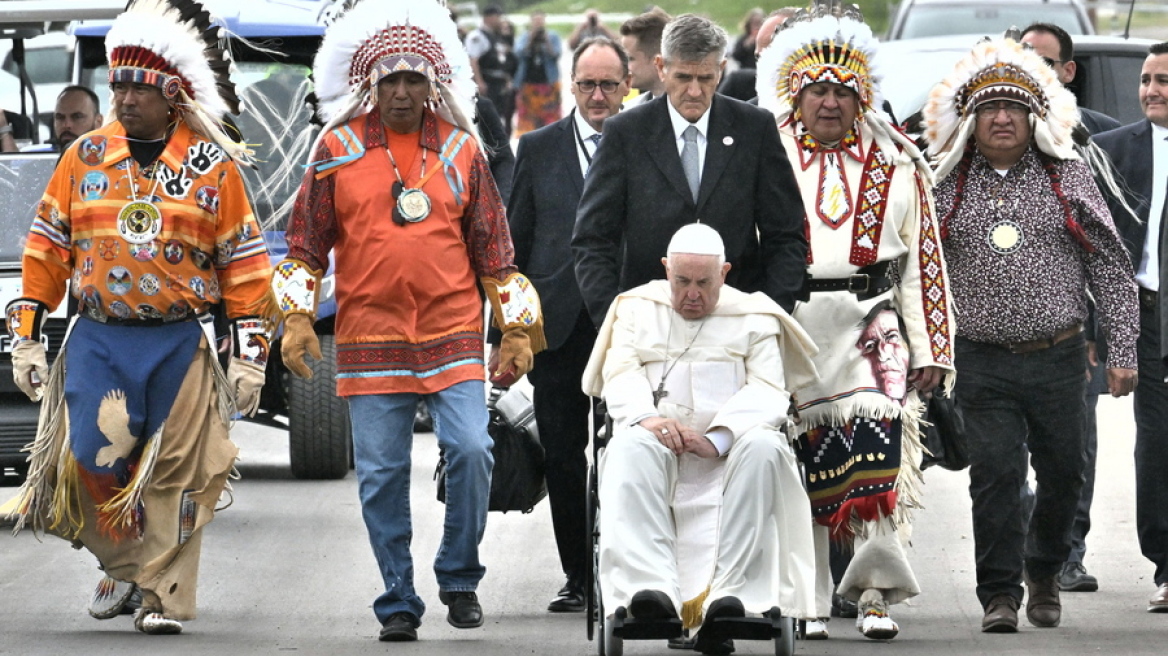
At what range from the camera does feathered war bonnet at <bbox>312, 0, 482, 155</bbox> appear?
8.21 m

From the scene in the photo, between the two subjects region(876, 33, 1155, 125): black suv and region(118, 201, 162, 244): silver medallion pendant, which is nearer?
region(118, 201, 162, 244): silver medallion pendant

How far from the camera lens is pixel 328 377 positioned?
12000 millimetres

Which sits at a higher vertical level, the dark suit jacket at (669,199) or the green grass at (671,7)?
the green grass at (671,7)

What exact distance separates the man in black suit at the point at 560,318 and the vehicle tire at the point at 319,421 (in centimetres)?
311

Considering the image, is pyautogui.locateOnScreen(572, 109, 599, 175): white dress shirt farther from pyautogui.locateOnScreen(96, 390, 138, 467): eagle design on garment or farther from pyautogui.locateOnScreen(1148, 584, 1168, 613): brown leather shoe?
→ pyautogui.locateOnScreen(1148, 584, 1168, 613): brown leather shoe

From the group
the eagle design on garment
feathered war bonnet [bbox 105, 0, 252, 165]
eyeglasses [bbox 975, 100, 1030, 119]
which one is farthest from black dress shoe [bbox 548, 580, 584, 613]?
eyeglasses [bbox 975, 100, 1030, 119]

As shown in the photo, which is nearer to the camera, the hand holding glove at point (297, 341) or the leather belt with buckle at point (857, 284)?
the hand holding glove at point (297, 341)

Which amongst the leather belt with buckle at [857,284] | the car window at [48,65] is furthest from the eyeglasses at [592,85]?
the car window at [48,65]

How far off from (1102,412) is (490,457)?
788 centimetres

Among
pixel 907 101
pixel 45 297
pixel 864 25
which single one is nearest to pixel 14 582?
pixel 45 297

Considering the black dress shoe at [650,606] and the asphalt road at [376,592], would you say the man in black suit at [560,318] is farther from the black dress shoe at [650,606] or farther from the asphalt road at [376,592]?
the black dress shoe at [650,606]

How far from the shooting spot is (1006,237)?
8.46 m

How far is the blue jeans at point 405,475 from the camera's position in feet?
26.6

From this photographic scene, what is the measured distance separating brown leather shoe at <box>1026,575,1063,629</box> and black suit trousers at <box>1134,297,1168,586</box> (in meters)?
0.63
